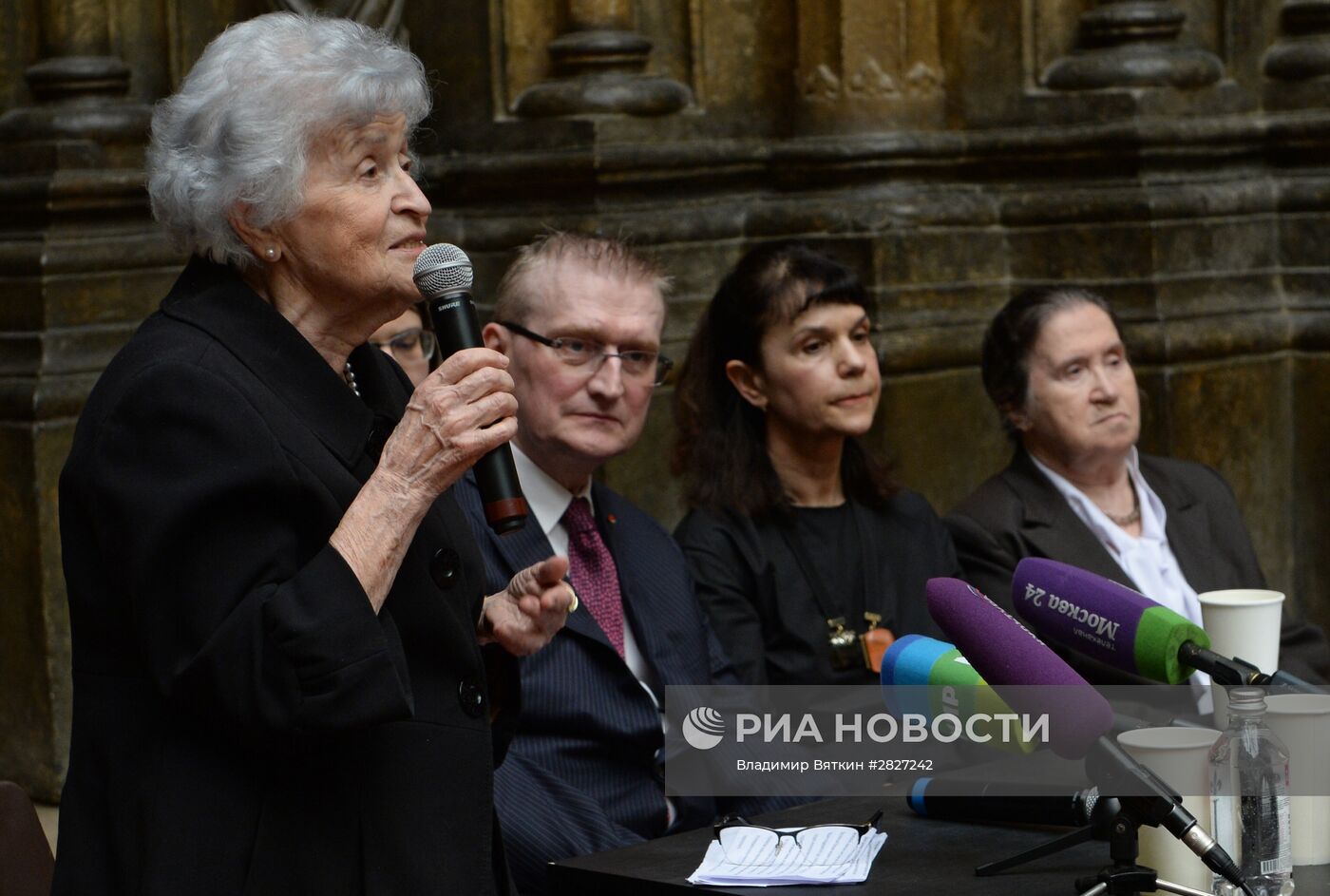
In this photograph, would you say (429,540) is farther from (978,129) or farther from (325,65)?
(978,129)

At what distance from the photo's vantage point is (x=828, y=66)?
19.9 ft

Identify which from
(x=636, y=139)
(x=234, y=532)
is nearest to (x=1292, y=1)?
(x=636, y=139)

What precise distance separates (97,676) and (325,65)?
82cm

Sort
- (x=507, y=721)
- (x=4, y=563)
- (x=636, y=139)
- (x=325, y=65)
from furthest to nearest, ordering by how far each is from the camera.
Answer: (x=636, y=139)
(x=4, y=563)
(x=507, y=721)
(x=325, y=65)

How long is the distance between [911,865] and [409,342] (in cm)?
259

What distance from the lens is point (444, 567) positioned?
2439mm

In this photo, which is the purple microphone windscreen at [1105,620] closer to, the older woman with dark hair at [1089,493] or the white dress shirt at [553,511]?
the white dress shirt at [553,511]

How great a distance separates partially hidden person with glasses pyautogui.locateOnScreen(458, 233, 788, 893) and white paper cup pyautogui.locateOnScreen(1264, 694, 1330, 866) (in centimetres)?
113

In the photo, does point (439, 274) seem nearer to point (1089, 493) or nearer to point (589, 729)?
point (589, 729)

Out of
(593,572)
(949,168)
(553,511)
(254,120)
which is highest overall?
(254,120)

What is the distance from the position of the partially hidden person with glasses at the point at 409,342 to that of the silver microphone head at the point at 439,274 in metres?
2.29

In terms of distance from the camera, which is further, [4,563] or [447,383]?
[4,563]

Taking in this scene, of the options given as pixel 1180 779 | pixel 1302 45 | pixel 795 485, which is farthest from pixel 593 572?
pixel 1302 45

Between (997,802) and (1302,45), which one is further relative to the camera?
(1302,45)
